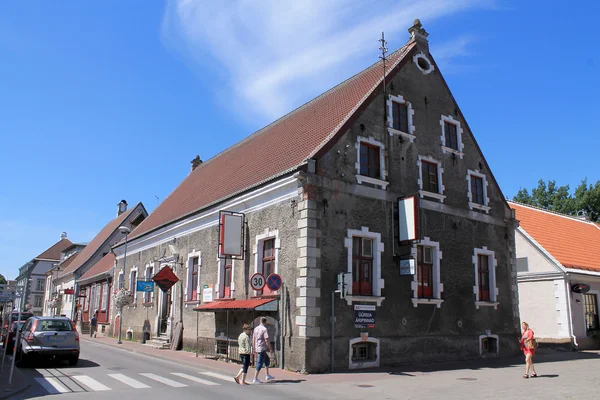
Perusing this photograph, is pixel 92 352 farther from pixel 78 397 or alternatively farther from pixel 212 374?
pixel 78 397

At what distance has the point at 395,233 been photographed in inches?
747

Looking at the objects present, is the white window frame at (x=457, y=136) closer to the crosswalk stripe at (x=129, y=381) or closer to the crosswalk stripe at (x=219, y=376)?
the crosswalk stripe at (x=219, y=376)

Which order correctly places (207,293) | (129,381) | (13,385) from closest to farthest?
(13,385)
(129,381)
(207,293)

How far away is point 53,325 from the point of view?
17.0 m

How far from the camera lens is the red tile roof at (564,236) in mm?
27828

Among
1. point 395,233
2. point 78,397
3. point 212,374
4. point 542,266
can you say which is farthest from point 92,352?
point 542,266

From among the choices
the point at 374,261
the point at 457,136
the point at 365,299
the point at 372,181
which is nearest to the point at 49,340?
the point at 365,299

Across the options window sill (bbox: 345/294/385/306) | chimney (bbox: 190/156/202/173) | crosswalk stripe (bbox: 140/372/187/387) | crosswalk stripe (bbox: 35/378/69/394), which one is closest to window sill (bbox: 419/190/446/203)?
window sill (bbox: 345/294/385/306)

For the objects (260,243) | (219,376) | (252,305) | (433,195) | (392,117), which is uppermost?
(392,117)

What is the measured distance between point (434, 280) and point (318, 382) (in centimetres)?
777

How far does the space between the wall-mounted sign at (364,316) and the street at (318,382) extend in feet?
Result: 5.03

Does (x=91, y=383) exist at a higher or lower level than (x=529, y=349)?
lower

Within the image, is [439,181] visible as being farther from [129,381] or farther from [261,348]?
[129,381]

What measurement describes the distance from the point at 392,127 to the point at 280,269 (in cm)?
704
